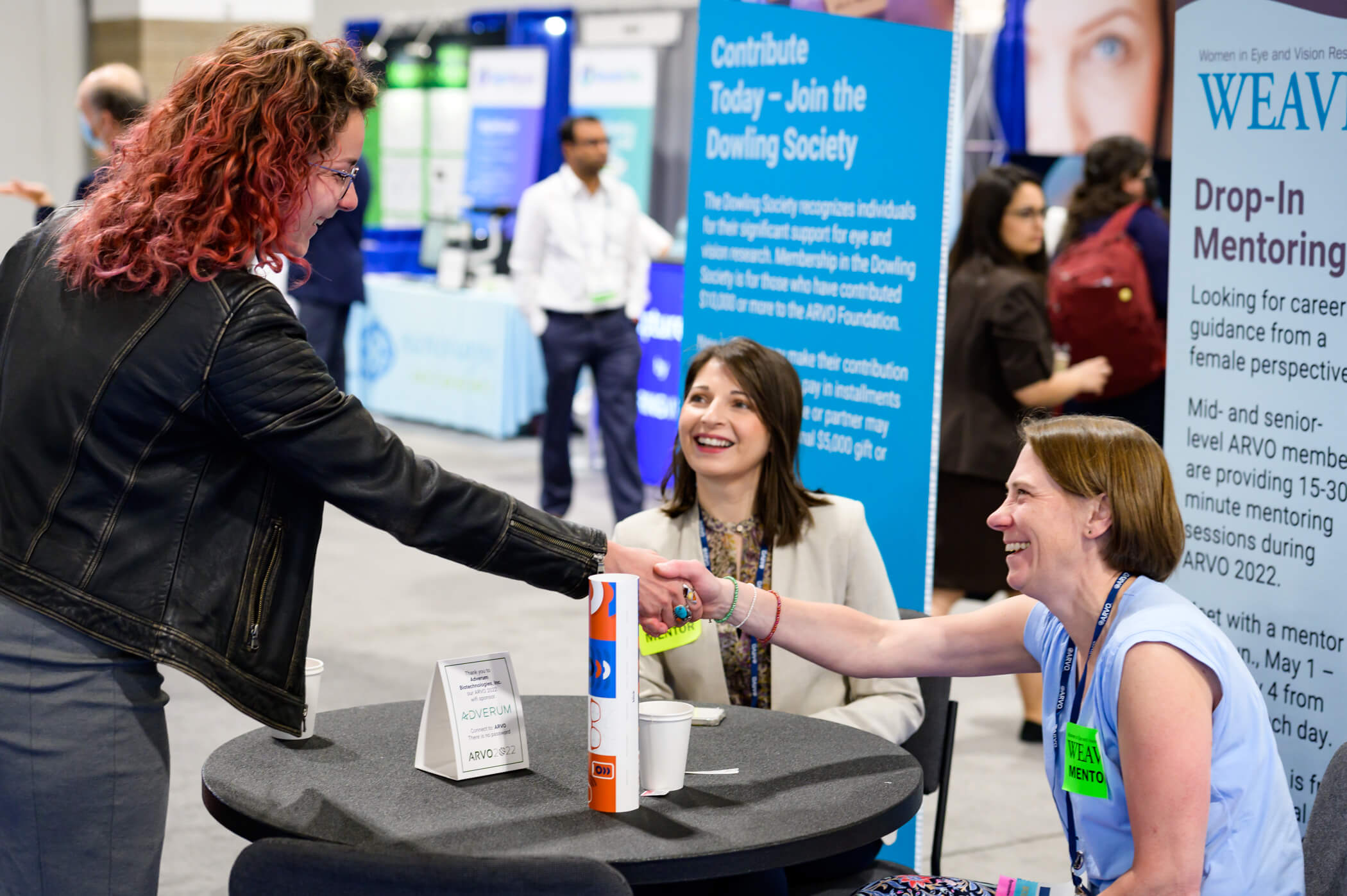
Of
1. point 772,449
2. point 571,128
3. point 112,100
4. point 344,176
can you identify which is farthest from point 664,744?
point 571,128

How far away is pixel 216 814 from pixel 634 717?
1.73 ft

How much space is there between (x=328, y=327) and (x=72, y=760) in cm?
555

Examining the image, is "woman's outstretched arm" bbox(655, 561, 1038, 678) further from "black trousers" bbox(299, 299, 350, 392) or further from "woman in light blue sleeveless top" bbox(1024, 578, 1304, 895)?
"black trousers" bbox(299, 299, 350, 392)

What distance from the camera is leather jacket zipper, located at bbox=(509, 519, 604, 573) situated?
1761 mm

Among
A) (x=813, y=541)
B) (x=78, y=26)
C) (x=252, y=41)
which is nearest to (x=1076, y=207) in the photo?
(x=813, y=541)

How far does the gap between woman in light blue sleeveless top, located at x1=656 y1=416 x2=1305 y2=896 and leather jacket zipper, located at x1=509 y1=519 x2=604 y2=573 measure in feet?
0.75

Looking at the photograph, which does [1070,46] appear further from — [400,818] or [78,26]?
[78,26]

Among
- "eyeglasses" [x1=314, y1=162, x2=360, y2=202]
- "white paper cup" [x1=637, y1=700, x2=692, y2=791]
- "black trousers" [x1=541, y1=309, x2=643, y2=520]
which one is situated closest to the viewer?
"eyeglasses" [x1=314, y1=162, x2=360, y2=202]

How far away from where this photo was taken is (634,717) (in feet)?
5.59

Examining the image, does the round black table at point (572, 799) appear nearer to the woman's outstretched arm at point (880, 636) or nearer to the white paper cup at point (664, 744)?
the white paper cup at point (664, 744)

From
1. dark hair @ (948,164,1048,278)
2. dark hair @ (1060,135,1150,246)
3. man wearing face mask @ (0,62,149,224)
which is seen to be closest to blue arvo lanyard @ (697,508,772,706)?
dark hair @ (948,164,1048,278)

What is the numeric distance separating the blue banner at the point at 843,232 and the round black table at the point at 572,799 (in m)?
1.00

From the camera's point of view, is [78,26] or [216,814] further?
[78,26]

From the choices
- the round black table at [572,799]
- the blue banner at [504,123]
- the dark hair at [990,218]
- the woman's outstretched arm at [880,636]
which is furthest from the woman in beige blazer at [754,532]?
the blue banner at [504,123]
